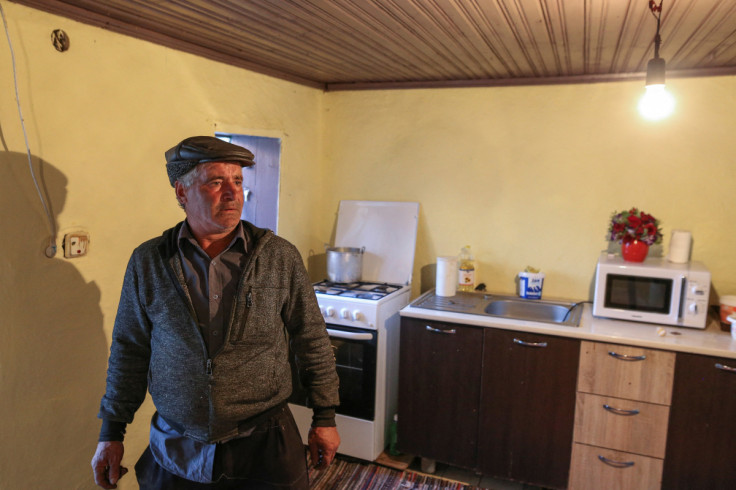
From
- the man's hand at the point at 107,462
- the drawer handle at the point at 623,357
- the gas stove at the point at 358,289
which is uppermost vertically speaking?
the gas stove at the point at 358,289

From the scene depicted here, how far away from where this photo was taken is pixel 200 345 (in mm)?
1508

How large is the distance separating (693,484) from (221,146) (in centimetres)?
243

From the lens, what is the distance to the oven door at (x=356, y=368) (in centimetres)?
284

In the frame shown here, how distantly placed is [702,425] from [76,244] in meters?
2.72

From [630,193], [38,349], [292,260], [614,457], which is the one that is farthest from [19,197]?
[630,193]

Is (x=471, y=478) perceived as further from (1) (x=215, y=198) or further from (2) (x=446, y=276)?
(1) (x=215, y=198)

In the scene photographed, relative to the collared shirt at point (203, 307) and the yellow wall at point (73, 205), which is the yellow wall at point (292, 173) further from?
the collared shirt at point (203, 307)

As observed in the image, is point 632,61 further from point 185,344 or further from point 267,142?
point 185,344

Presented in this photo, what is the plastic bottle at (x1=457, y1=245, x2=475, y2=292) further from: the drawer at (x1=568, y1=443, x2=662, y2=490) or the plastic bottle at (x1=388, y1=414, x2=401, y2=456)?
the drawer at (x1=568, y1=443, x2=662, y2=490)

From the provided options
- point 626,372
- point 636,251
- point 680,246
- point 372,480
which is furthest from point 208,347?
point 680,246

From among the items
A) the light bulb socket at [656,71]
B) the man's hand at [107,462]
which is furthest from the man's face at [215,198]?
the light bulb socket at [656,71]

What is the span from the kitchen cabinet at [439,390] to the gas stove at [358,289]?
0.89ft

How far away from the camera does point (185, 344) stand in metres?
1.51

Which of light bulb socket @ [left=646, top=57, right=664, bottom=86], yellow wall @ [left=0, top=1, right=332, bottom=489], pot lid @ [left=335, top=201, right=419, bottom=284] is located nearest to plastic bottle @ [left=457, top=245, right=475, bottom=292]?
pot lid @ [left=335, top=201, right=419, bottom=284]
